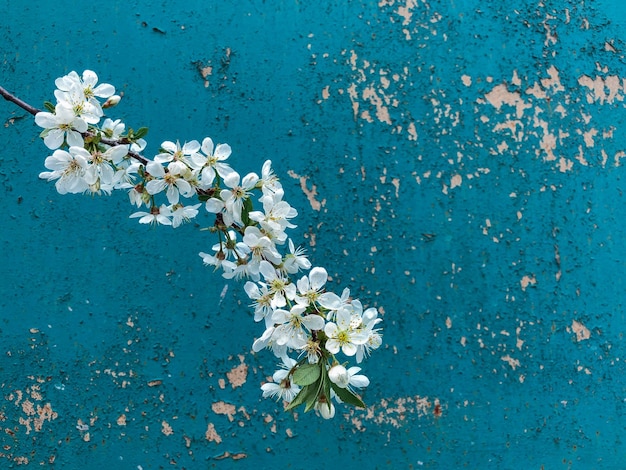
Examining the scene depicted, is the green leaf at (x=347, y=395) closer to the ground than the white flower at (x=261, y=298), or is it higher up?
closer to the ground

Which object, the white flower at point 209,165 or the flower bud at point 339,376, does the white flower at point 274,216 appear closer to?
the white flower at point 209,165

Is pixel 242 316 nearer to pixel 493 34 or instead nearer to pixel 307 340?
pixel 307 340

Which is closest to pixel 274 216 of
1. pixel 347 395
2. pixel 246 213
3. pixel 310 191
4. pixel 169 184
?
pixel 246 213

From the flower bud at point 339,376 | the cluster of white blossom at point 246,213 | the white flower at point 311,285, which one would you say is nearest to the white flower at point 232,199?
the cluster of white blossom at point 246,213

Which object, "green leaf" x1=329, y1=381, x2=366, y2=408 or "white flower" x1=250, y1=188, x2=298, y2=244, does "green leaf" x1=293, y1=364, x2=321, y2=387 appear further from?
"white flower" x1=250, y1=188, x2=298, y2=244

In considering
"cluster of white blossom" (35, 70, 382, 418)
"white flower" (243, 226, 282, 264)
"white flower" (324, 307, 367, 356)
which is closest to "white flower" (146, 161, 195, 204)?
"cluster of white blossom" (35, 70, 382, 418)

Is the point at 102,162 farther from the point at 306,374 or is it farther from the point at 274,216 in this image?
the point at 306,374
